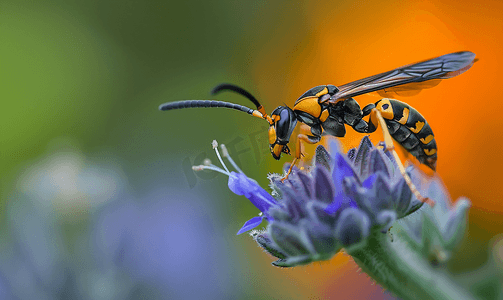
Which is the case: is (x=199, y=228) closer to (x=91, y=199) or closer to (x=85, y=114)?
(x=91, y=199)

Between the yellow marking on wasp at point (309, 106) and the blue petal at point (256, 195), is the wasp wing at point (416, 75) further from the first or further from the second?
the blue petal at point (256, 195)

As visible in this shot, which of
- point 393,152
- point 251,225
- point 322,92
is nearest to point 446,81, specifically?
point 322,92

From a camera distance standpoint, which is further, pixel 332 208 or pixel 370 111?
pixel 370 111

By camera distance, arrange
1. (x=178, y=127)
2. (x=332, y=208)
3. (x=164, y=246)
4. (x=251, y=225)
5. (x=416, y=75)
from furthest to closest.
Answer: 1. (x=178, y=127)
2. (x=164, y=246)
3. (x=416, y=75)
4. (x=251, y=225)
5. (x=332, y=208)

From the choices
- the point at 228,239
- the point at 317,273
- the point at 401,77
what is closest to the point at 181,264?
the point at 228,239

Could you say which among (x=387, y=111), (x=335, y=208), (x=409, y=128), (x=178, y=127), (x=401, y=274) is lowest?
(x=401, y=274)

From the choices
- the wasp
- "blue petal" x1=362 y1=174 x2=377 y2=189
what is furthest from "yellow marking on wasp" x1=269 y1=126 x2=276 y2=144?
"blue petal" x1=362 y1=174 x2=377 y2=189

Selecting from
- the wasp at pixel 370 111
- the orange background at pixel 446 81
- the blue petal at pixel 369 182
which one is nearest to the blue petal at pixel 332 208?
the blue petal at pixel 369 182

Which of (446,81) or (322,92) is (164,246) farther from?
(446,81)
